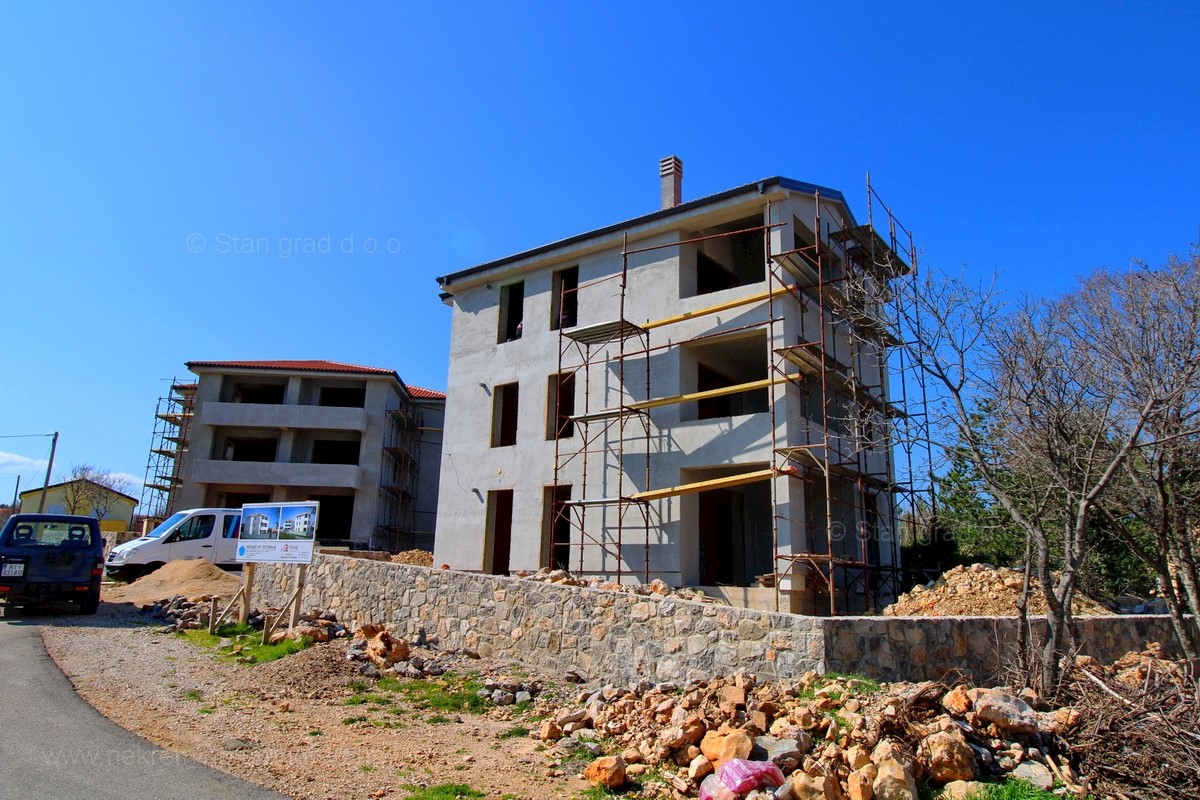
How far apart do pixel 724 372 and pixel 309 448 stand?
21.9m

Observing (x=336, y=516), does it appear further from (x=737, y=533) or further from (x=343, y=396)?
(x=737, y=533)

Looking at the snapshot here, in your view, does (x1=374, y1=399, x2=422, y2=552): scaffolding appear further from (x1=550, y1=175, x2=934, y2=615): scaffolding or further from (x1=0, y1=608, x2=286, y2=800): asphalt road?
(x1=0, y1=608, x2=286, y2=800): asphalt road

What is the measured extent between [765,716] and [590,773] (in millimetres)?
1628

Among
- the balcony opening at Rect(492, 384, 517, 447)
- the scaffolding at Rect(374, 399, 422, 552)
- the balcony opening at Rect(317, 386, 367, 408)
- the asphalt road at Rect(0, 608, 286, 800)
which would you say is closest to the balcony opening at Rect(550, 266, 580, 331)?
the balcony opening at Rect(492, 384, 517, 447)

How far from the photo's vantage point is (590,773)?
669 cm

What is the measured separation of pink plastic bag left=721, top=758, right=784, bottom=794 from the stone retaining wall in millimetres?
2106

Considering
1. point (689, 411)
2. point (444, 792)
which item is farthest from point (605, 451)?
point (444, 792)

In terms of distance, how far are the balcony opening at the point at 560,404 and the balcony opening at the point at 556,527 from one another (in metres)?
1.40

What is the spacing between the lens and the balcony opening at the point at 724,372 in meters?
18.2

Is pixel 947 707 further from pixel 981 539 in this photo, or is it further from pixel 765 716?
pixel 981 539

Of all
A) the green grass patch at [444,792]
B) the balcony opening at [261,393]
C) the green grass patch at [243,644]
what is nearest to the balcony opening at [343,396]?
the balcony opening at [261,393]

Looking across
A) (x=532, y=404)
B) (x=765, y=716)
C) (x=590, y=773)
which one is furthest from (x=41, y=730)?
(x=532, y=404)

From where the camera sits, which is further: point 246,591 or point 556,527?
point 556,527

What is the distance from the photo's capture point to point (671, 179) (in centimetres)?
2106
